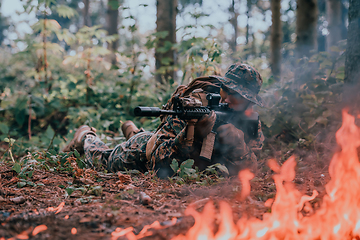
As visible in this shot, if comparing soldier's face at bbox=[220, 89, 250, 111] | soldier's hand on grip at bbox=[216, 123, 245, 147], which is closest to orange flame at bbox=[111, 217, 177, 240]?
soldier's hand on grip at bbox=[216, 123, 245, 147]

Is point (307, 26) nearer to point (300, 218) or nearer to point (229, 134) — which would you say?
point (229, 134)

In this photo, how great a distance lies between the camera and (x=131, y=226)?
5.77 ft

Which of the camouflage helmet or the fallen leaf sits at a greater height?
the camouflage helmet

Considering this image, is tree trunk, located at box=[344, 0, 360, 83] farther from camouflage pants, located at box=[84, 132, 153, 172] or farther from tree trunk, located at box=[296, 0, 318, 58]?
camouflage pants, located at box=[84, 132, 153, 172]

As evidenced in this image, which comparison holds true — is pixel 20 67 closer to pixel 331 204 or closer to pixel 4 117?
pixel 4 117

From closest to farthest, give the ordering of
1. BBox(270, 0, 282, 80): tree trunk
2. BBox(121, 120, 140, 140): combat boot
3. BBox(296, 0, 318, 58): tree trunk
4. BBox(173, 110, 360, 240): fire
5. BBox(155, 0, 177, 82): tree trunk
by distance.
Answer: BBox(173, 110, 360, 240): fire
BBox(121, 120, 140, 140): combat boot
BBox(296, 0, 318, 58): tree trunk
BBox(155, 0, 177, 82): tree trunk
BBox(270, 0, 282, 80): tree trunk

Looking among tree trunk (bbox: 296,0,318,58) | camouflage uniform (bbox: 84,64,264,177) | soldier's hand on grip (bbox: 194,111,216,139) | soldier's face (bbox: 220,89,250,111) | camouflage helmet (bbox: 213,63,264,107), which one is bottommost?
camouflage uniform (bbox: 84,64,264,177)

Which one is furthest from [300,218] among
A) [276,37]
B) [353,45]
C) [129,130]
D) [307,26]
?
[276,37]

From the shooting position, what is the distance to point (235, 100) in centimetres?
314

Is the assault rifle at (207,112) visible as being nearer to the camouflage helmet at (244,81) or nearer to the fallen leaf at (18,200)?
the camouflage helmet at (244,81)

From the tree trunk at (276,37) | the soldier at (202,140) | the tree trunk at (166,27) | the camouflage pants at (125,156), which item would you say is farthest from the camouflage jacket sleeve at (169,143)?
the tree trunk at (276,37)

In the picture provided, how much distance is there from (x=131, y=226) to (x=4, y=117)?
6.03m

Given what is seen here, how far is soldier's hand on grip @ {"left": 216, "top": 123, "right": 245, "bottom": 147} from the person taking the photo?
2.99 metres

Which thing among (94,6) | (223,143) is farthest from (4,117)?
(94,6)
